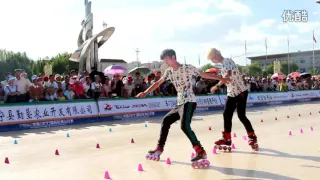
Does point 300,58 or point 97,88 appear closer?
point 97,88

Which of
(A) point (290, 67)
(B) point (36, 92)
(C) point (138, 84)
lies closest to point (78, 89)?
(B) point (36, 92)

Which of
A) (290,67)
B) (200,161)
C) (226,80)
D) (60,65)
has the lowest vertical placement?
(200,161)

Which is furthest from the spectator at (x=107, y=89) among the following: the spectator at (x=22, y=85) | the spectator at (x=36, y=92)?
the spectator at (x=22, y=85)

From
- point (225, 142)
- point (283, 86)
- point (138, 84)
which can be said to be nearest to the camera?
point (225, 142)

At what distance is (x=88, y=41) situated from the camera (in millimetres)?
28078

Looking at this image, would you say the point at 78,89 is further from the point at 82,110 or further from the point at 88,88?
the point at 82,110

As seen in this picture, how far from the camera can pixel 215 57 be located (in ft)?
21.6

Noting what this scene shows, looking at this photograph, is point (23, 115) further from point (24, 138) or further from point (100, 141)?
point (100, 141)

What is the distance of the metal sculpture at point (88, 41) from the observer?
1117 inches

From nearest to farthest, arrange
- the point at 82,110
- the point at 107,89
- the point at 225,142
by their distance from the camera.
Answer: the point at 225,142 → the point at 82,110 → the point at 107,89

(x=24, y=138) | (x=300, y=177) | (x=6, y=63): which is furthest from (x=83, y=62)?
(x=6, y=63)

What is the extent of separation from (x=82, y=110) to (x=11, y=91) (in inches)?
108

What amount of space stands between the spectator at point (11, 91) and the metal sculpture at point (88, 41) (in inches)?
605

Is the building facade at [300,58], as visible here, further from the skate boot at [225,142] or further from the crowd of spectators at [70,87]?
the skate boot at [225,142]
